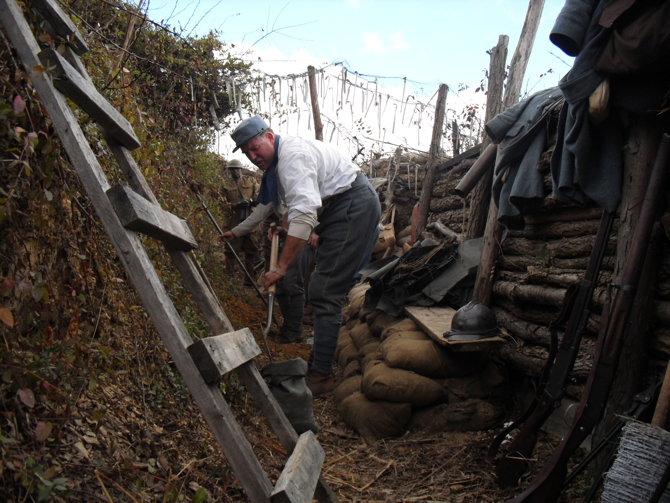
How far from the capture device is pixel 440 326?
3.61 metres

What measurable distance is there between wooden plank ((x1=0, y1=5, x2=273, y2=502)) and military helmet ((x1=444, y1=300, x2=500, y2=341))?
6.50 ft

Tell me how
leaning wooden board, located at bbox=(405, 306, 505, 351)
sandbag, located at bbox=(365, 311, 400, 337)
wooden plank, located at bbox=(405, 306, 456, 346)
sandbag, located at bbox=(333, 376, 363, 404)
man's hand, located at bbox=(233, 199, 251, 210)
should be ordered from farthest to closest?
man's hand, located at bbox=(233, 199, 251, 210), sandbag, located at bbox=(365, 311, 400, 337), sandbag, located at bbox=(333, 376, 363, 404), wooden plank, located at bbox=(405, 306, 456, 346), leaning wooden board, located at bbox=(405, 306, 505, 351)

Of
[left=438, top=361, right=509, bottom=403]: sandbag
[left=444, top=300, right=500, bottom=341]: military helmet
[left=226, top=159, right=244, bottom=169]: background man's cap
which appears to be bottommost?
[left=438, top=361, right=509, bottom=403]: sandbag

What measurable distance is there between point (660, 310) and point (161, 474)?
2329 mm

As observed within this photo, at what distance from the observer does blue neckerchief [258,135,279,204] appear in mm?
3657

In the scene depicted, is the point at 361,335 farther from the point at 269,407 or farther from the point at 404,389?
the point at 269,407

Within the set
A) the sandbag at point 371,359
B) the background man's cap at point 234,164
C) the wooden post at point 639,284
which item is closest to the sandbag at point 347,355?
the sandbag at point 371,359

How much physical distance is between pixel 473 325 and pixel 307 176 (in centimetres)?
152

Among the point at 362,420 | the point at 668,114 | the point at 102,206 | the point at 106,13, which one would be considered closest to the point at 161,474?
the point at 102,206

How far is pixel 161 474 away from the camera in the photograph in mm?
1969

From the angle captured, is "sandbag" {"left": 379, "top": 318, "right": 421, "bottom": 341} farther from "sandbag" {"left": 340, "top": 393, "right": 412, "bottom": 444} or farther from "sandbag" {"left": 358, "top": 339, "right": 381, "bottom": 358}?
"sandbag" {"left": 340, "top": 393, "right": 412, "bottom": 444}

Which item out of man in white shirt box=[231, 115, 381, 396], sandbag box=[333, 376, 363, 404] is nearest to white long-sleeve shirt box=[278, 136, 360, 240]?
man in white shirt box=[231, 115, 381, 396]

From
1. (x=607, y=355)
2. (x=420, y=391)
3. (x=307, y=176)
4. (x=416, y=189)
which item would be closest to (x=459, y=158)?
(x=416, y=189)

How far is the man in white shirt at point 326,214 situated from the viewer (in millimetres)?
3523
